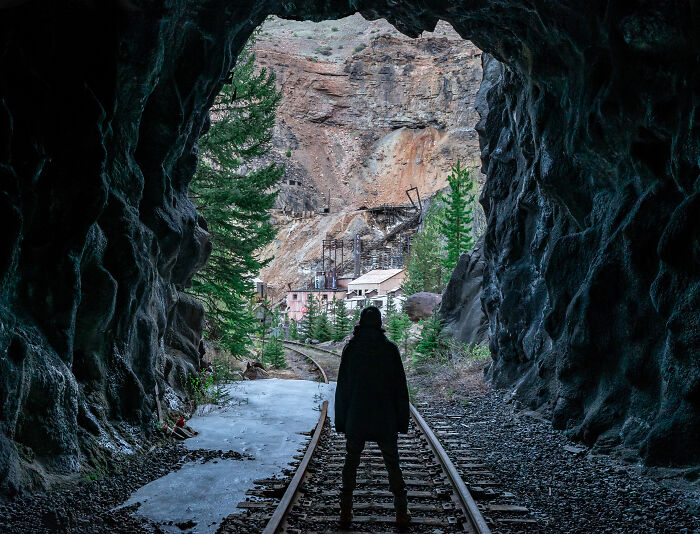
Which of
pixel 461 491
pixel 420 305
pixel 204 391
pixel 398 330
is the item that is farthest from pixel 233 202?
pixel 420 305

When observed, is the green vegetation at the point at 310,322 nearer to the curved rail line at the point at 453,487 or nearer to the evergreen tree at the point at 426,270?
the evergreen tree at the point at 426,270

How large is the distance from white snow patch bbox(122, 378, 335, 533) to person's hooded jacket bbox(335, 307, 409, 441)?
1615 mm

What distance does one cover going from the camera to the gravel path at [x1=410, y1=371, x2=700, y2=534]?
4.97 meters

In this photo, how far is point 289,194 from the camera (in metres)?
78.6

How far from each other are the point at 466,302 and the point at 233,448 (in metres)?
16.0

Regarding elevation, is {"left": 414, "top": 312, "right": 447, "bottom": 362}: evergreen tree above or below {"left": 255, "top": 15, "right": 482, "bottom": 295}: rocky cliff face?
below

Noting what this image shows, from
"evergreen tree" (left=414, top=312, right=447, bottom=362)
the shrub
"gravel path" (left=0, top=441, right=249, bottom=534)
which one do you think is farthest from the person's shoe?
the shrub

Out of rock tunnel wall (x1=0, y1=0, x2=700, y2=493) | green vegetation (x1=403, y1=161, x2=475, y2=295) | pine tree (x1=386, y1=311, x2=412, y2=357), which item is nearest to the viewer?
rock tunnel wall (x1=0, y1=0, x2=700, y2=493)

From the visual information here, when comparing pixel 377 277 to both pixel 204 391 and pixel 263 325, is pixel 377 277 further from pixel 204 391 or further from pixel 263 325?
pixel 204 391

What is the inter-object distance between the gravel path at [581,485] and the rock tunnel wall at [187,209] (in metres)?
0.49

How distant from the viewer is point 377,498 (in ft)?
18.3

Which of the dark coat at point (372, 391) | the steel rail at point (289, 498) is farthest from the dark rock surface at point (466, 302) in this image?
the dark coat at point (372, 391)

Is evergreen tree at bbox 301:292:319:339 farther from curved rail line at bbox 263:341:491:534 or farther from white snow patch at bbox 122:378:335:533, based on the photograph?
curved rail line at bbox 263:341:491:534

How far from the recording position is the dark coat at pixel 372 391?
482cm
